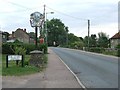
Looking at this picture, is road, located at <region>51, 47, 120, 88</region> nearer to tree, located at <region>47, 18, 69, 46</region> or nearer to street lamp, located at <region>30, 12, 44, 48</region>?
street lamp, located at <region>30, 12, 44, 48</region>

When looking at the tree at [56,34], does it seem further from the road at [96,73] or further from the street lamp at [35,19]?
the street lamp at [35,19]

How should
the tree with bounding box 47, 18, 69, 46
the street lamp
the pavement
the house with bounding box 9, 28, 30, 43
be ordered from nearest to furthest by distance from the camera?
the pavement → the street lamp → the house with bounding box 9, 28, 30, 43 → the tree with bounding box 47, 18, 69, 46

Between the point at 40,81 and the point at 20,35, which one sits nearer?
the point at 40,81

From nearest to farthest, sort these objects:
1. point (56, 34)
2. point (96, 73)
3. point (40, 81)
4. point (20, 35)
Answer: point (40, 81) < point (96, 73) < point (20, 35) < point (56, 34)

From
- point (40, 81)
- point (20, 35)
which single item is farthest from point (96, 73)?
point (20, 35)

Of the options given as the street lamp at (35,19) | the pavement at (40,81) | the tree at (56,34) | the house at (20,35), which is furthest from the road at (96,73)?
the tree at (56,34)

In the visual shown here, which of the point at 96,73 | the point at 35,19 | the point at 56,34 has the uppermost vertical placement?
the point at 56,34

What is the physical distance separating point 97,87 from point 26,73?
21.0ft

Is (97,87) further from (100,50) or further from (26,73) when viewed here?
(100,50)

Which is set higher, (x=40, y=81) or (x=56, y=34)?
(x=56, y=34)

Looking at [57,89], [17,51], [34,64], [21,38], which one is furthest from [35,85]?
[21,38]

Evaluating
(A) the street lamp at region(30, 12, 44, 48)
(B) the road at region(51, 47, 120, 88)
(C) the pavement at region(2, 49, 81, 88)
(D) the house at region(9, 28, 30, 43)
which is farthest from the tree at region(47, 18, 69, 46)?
(C) the pavement at region(2, 49, 81, 88)

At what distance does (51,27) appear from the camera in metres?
181

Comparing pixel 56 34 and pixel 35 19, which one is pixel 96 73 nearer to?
pixel 35 19
